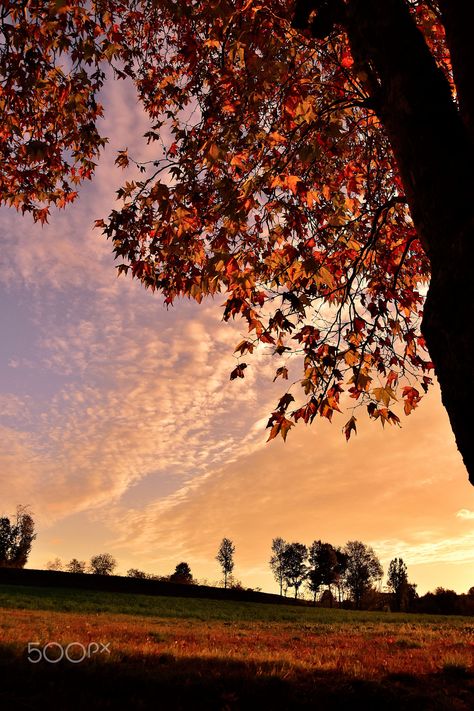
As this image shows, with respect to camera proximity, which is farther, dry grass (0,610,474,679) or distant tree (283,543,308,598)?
distant tree (283,543,308,598)

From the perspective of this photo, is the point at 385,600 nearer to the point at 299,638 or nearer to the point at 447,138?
the point at 299,638

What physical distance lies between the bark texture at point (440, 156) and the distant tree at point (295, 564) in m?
→ 127

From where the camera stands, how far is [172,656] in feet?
28.0

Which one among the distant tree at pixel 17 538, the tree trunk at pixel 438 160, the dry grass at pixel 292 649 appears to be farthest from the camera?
the distant tree at pixel 17 538

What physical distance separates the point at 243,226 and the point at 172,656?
298 inches

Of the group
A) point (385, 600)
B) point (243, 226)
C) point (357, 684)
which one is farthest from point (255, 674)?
point (385, 600)

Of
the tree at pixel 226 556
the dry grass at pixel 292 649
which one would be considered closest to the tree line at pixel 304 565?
the tree at pixel 226 556

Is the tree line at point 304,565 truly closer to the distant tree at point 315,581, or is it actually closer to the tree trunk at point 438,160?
the distant tree at point 315,581

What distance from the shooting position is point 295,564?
120m

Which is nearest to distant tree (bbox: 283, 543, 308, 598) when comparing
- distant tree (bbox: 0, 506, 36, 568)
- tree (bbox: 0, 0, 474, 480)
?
distant tree (bbox: 0, 506, 36, 568)

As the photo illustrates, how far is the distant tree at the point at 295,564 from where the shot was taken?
11869cm

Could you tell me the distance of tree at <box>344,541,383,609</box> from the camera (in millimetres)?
115938

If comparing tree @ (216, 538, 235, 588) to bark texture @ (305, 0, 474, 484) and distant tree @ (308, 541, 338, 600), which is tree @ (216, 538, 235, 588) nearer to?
distant tree @ (308, 541, 338, 600)

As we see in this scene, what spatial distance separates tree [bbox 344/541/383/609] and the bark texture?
124352 mm
